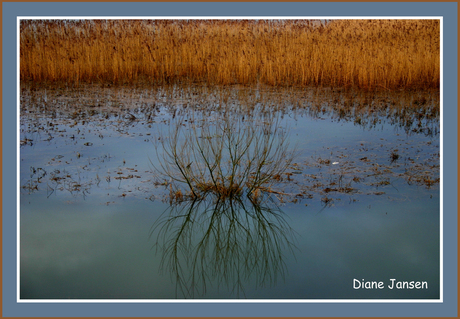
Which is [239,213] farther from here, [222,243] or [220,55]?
[220,55]

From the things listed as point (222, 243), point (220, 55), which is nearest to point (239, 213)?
point (222, 243)

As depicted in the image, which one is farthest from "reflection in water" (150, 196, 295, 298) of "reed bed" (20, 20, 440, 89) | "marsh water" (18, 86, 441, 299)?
"reed bed" (20, 20, 440, 89)

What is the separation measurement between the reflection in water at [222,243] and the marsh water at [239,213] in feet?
0.05

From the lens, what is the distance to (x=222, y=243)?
15.1 ft

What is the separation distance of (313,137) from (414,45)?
240 inches

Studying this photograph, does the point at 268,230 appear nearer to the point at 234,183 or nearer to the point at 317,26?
the point at 234,183

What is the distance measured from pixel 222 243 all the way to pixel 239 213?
57 centimetres

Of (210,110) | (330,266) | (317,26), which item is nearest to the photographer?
(330,266)

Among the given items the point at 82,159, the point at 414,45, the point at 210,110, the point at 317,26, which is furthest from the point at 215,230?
the point at 317,26

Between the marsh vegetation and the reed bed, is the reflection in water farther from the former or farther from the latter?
the reed bed

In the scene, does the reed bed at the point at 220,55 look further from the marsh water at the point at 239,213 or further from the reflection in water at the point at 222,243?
the reflection in water at the point at 222,243

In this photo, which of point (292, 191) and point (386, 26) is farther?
point (386, 26)

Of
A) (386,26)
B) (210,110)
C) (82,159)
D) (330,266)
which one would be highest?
(386,26)

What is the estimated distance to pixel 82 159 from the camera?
6543mm
